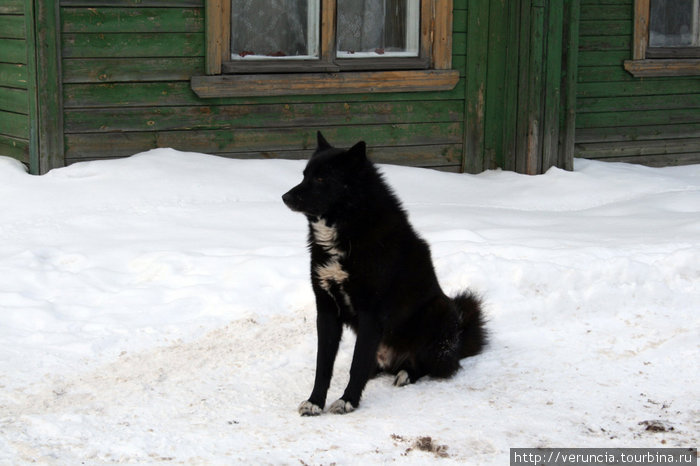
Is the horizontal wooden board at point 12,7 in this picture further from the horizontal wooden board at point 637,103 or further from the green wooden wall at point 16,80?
the horizontal wooden board at point 637,103

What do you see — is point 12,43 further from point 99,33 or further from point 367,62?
point 367,62

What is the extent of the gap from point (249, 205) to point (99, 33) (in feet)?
5.97

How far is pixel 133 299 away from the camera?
527cm

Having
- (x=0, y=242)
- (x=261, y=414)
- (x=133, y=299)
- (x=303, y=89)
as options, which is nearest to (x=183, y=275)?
(x=133, y=299)

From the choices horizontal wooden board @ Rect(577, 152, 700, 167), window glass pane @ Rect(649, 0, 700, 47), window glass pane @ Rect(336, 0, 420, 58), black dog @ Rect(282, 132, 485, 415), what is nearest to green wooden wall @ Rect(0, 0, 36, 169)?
window glass pane @ Rect(336, 0, 420, 58)

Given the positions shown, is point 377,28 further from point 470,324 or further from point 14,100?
point 470,324

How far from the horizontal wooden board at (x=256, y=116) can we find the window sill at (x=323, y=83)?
5.3 inches

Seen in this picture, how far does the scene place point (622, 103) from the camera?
32.6 feet

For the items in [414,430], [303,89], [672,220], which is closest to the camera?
[414,430]

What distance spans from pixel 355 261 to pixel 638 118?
6933mm

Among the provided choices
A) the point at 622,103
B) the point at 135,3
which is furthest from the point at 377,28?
the point at 622,103

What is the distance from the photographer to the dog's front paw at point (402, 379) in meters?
4.28

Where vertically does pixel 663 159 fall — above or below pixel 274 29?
below

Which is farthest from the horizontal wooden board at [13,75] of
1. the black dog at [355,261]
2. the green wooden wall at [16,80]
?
the black dog at [355,261]
